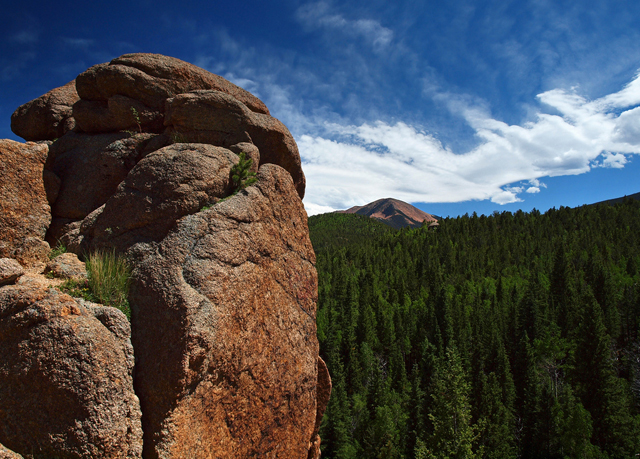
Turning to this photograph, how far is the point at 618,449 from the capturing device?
33812 millimetres

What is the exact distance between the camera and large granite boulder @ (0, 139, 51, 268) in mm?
7227

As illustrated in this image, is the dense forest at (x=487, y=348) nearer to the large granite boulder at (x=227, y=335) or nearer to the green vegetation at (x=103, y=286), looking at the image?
the large granite boulder at (x=227, y=335)

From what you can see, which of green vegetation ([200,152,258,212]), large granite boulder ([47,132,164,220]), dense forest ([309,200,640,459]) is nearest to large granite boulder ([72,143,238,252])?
green vegetation ([200,152,258,212])

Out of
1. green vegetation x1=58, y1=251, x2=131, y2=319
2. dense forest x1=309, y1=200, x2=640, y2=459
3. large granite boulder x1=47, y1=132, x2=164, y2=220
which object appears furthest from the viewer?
dense forest x1=309, y1=200, x2=640, y2=459

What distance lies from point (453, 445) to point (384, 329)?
44411mm

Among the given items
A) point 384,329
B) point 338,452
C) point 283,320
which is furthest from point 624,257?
point 283,320

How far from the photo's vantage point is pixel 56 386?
16.8ft

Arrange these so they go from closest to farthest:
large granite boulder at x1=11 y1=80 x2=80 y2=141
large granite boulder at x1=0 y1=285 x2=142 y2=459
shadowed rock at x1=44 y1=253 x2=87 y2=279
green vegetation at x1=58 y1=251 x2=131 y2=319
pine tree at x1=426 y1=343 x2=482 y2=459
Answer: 1. large granite boulder at x1=0 y1=285 x2=142 y2=459
2. green vegetation at x1=58 y1=251 x2=131 y2=319
3. shadowed rock at x1=44 y1=253 x2=87 y2=279
4. large granite boulder at x1=11 y1=80 x2=80 y2=141
5. pine tree at x1=426 y1=343 x2=482 y2=459

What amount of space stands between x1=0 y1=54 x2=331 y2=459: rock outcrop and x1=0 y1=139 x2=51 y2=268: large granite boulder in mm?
46

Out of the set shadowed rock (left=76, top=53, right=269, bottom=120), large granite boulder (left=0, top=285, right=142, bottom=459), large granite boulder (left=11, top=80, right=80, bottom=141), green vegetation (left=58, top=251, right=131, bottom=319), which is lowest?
large granite boulder (left=0, top=285, right=142, bottom=459)

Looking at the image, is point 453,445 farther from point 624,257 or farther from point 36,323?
point 624,257

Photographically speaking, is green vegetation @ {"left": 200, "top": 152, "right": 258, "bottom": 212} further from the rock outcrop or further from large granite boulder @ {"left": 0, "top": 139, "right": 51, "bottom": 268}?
large granite boulder @ {"left": 0, "top": 139, "right": 51, "bottom": 268}

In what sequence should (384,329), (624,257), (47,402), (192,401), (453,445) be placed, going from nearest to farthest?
(47,402)
(192,401)
(453,445)
(384,329)
(624,257)

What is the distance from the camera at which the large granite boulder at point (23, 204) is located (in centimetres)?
723
